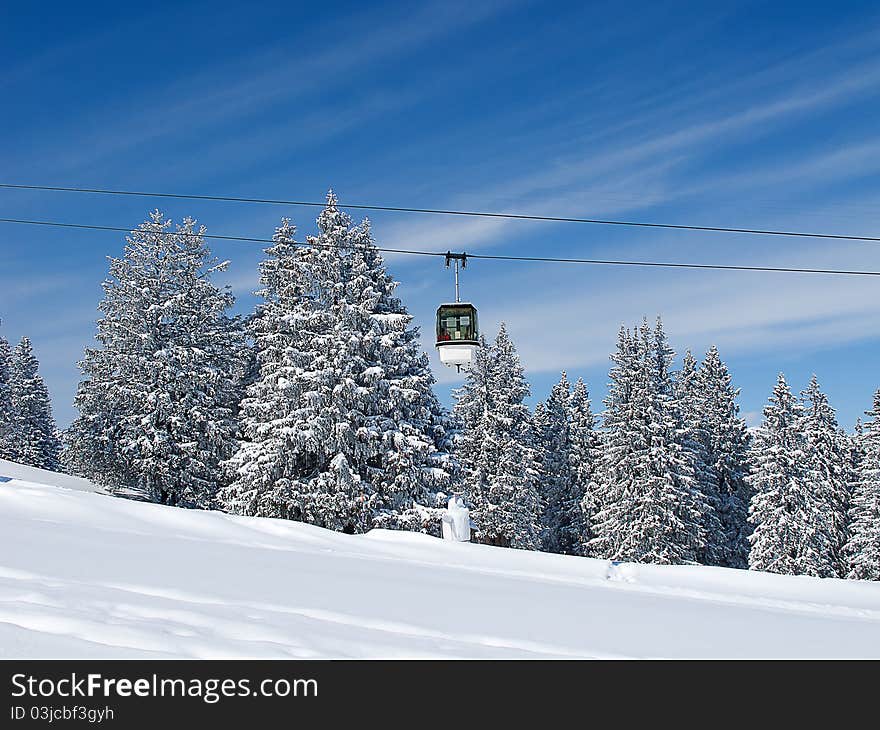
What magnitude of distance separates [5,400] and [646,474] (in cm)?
3675

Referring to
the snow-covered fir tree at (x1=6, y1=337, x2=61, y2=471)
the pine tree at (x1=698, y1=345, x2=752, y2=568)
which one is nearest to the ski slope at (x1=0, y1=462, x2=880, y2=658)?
the pine tree at (x1=698, y1=345, x2=752, y2=568)

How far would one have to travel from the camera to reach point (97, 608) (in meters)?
5.02

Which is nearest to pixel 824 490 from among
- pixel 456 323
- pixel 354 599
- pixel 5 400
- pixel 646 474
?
pixel 646 474

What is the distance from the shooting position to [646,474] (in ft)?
102

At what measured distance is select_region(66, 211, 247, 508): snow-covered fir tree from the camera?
2403 cm

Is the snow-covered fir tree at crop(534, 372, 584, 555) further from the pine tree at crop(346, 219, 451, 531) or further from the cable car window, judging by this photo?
the cable car window

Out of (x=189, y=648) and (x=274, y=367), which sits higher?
(x=274, y=367)

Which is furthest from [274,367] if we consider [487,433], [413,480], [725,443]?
[725,443]

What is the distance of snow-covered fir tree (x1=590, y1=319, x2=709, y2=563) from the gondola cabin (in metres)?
20.2

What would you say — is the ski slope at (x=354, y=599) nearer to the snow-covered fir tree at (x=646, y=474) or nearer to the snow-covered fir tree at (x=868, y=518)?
the snow-covered fir tree at (x=646, y=474)

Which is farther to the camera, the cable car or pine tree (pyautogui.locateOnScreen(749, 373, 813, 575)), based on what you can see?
pine tree (pyautogui.locateOnScreen(749, 373, 813, 575))
